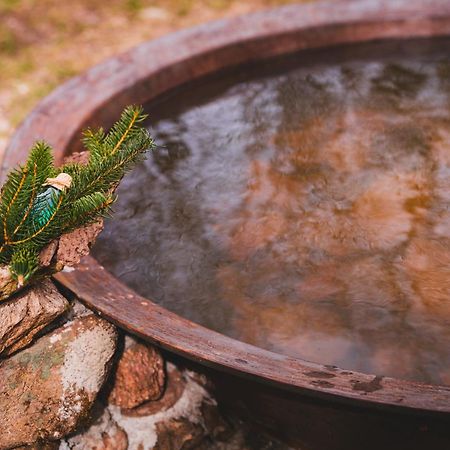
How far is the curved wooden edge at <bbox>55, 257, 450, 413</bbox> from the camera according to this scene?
1557 mm

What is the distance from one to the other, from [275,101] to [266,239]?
862 millimetres

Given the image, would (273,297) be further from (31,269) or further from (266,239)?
(31,269)

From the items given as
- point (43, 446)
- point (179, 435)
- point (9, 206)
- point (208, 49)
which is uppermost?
point (208, 49)

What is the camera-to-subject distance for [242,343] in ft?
5.74

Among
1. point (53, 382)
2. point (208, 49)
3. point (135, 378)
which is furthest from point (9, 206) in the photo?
point (208, 49)

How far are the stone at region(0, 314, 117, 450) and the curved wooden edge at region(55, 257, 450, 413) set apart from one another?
162 millimetres

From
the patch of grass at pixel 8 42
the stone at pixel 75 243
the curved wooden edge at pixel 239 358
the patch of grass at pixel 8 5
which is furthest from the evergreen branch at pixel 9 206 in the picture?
the patch of grass at pixel 8 5

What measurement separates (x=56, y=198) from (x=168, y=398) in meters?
0.90

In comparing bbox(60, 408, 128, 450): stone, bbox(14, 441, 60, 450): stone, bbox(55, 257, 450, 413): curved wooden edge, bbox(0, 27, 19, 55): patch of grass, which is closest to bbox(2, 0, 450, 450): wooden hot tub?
bbox(55, 257, 450, 413): curved wooden edge

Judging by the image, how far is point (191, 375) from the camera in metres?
2.29

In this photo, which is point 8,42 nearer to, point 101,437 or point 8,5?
point 8,5

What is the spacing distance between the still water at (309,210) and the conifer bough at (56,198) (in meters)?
0.53

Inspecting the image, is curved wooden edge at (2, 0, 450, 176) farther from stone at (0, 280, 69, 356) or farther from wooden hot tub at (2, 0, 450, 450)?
stone at (0, 280, 69, 356)

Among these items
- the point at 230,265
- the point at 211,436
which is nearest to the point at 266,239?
the point at 230,265
